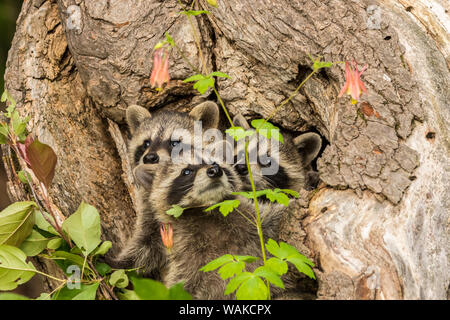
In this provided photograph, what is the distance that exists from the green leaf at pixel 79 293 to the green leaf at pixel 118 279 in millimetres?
226

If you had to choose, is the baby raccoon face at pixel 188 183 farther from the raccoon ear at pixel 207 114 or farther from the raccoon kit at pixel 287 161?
the raccoon ear at pixel 207 114

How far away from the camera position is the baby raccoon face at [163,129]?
4.06 metres

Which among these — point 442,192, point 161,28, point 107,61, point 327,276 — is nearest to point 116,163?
point 107,61

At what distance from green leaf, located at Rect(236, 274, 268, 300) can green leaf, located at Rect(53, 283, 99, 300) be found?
0.96m

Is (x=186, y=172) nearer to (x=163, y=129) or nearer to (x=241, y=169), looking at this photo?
(x=241, y=169)

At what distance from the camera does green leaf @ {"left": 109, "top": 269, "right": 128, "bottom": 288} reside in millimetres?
3029

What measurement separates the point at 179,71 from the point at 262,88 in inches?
24.9

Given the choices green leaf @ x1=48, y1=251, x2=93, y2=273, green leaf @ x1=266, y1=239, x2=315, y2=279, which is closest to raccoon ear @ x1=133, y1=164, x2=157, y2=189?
green leaf @ x1=48, y1=251, x2=93, y2=273

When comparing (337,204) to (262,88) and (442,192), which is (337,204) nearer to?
(442,192)

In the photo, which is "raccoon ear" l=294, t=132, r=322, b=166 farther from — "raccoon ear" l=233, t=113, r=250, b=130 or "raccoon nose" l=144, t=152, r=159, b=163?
"raccoon nose" l=144, t=152, r=159, b=163

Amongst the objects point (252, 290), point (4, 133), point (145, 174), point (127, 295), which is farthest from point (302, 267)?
point (4, 133)

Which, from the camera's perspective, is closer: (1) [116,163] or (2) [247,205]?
(2) [247,205]

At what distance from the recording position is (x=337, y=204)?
2.76m

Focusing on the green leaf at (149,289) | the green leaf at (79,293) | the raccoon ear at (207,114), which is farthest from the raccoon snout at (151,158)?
the green leaf at (149,289)
